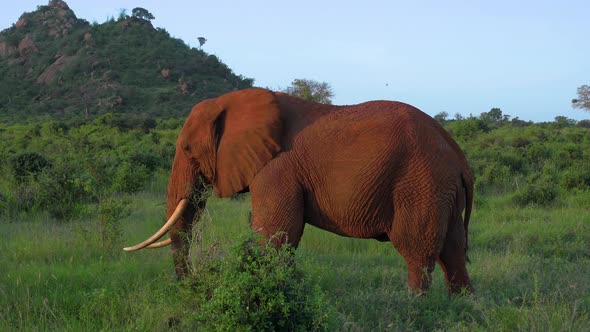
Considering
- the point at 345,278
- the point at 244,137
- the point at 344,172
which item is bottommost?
the point at 345,278

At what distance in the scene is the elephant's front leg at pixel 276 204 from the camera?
4730mm

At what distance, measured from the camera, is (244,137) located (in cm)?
501

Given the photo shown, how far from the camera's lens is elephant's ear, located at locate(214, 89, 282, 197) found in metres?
4.93

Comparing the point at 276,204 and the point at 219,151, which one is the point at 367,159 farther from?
the point at 219,151

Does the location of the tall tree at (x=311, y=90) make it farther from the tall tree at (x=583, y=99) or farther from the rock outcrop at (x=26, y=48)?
the rock outcrop at (x=26, y=48)

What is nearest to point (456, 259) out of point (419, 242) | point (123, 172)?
point (419, 242)

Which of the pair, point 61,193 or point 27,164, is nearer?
point 61,193

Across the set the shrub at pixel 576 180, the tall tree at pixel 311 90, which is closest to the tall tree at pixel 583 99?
the tall tree at pixel 311 90

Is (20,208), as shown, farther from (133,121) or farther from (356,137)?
(133,121)

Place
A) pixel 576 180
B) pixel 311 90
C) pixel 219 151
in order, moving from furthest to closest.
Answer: pixel 311 90, pixel 576 180, pixel 219 151

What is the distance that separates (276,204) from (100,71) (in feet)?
165

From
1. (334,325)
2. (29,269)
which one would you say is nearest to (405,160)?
(334,325)

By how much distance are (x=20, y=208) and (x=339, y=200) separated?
17.1 ft

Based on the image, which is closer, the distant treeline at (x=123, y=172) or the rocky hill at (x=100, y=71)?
the distant treeline at (x=123, y=172)
